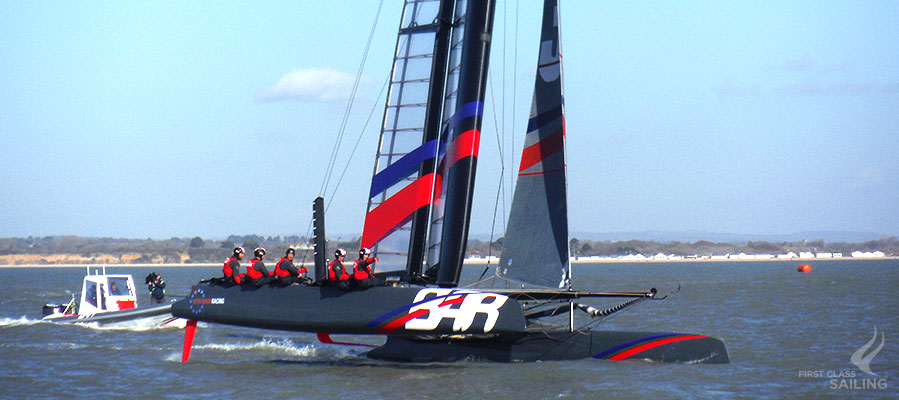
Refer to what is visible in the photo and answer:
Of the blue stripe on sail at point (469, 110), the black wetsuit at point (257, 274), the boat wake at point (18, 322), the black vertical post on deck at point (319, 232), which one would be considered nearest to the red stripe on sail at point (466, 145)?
the blue stripe on sail at point (469, 110)

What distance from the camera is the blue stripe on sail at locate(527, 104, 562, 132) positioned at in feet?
50.4

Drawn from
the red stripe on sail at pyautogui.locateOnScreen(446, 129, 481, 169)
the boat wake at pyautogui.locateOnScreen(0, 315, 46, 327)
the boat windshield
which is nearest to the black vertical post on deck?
the red stripe on sail at pyautogui.locateOnScreen(446, 129, 481, 169)

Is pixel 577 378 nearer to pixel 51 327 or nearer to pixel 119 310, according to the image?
pixel 119 310

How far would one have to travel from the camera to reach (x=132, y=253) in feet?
586

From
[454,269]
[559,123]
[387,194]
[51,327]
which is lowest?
[51,327]

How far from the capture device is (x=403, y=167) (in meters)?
16.3

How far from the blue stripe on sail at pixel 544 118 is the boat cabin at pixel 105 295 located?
11977 mm

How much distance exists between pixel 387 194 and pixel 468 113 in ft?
6.92

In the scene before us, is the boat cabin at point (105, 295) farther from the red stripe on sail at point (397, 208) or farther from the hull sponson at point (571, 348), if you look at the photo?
the hull sponson at point (571, 348)

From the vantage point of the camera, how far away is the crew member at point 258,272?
14.7 metres

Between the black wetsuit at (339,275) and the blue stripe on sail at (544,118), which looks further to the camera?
the blue stripe on sail at (544,118)

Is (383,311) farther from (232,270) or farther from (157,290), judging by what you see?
(157,290)

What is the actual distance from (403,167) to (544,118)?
2.48 m

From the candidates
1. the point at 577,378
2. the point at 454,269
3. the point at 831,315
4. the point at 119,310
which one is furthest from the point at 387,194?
the point at 831,315
